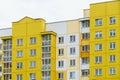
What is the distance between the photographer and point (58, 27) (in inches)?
3442

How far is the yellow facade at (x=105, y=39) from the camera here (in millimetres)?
79688

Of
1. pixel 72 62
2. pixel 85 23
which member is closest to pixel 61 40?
pixel 72 62

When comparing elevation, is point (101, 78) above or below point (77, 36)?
below

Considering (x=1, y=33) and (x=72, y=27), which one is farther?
(x=1, y=33)

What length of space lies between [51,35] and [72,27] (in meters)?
4.49

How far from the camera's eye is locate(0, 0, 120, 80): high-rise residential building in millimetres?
80688

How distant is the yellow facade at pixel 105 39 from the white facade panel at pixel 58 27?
21.5 ft

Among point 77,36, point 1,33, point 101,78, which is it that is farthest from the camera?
point 1,33

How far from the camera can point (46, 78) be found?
278 feet

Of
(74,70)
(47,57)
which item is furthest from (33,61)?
(74,70)

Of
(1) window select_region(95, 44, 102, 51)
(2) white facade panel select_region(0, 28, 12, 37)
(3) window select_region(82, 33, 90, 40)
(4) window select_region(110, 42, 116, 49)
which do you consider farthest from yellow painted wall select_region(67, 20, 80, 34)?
(2) white facade panel select_region(0, 28, 12, 37)

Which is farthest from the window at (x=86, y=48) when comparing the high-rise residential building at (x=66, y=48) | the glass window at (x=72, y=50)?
the glass window at (x=72, y=50)

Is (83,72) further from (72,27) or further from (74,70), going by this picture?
(72,27)

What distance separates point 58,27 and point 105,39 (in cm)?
1117
